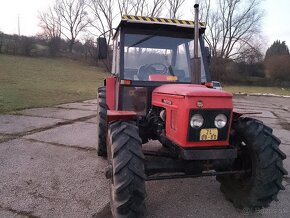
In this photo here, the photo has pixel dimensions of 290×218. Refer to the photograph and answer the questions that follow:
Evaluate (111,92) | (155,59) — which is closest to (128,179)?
(155,59)

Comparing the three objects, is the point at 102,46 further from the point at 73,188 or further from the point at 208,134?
the point at 208,134

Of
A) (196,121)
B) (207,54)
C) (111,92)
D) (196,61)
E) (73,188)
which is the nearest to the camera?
(196,121)

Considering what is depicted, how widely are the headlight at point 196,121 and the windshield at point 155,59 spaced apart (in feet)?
4.31

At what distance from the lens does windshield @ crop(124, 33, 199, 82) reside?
179 inches

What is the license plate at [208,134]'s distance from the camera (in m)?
3.36

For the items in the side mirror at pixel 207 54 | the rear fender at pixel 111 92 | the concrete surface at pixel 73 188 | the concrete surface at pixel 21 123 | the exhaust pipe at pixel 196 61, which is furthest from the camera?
the concrete surface at pixel 21 123

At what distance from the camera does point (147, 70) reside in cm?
460

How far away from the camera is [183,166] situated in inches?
146

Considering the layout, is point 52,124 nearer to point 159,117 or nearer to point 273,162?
point 159,117

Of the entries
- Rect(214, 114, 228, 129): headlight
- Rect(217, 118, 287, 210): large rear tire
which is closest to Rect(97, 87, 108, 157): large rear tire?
Rect(217, 118, 287, 210): large rear tire

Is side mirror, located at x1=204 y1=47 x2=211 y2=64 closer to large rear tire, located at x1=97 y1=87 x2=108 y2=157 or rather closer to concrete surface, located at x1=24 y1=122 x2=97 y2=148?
large rear tire, located at x1=97 y1=87 x2=108 y2=157

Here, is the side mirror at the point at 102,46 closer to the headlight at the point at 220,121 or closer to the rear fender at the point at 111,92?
the rear fender at the point at 111,92

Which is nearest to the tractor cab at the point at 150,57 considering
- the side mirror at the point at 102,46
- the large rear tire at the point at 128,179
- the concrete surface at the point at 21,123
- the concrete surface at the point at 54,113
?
the side mirror at the point at 102,46

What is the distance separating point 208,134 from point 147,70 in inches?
63.7
